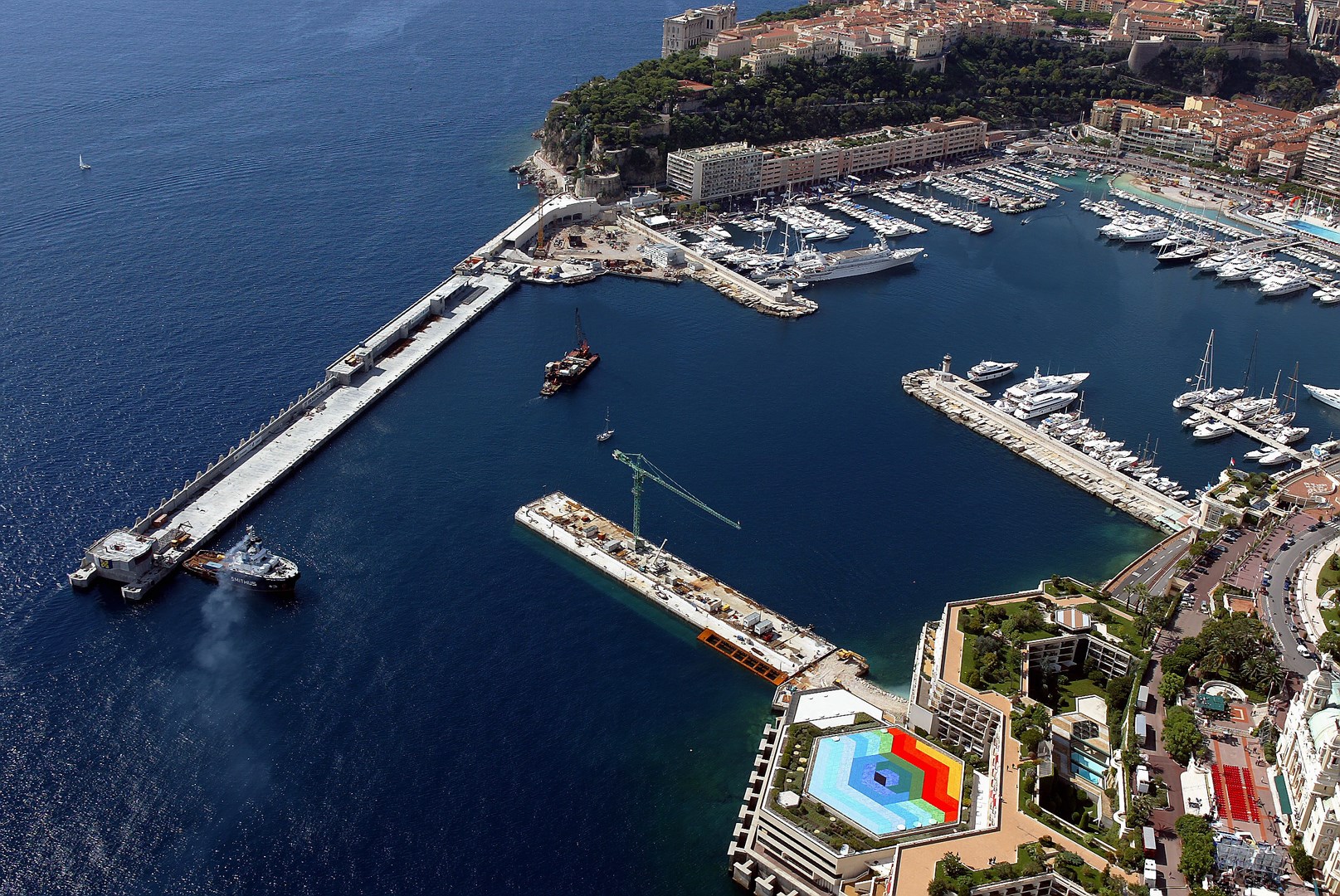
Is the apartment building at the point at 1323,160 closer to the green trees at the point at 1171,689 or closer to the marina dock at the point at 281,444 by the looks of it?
the marina dock at the point at 281,444

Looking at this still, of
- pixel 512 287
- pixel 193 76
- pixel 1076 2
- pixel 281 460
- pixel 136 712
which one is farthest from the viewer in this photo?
pixel 1076 2

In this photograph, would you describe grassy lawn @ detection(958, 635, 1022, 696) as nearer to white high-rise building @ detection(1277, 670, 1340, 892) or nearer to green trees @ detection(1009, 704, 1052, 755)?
green trees @ detection(1009, 704, 1052, 755)

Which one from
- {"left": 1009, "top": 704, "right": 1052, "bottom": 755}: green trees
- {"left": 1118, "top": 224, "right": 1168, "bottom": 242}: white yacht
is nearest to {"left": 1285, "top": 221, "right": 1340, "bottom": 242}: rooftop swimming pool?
{"left": 1118, "top": 224, "right": 1168, "bottom": 242}: white yacht

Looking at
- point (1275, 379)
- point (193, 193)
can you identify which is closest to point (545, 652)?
point (1275, 379)

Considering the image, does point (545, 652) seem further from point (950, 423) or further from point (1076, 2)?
point (1076, 2)

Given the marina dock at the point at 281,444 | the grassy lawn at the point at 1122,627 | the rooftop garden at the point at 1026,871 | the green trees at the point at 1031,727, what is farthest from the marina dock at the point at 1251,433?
the marina dock at the point at 281,444
